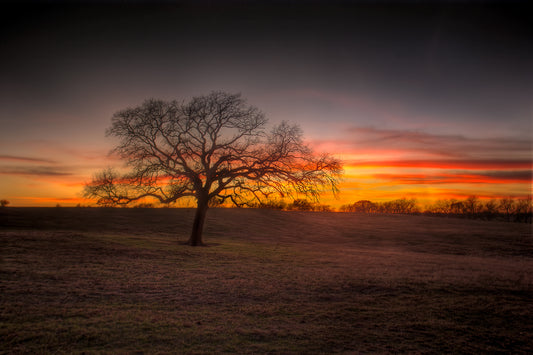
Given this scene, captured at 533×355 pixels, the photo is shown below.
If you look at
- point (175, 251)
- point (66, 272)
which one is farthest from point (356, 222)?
point (66, 272)

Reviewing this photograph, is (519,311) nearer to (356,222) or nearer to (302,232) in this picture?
(302,232)

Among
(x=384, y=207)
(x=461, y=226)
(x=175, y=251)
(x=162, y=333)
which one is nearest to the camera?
(x=162, y=333)

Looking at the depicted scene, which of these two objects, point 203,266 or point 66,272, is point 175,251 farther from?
point 66,272

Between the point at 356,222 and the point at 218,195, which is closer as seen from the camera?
the point at 218,195

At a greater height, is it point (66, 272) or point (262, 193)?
point (262, 193)

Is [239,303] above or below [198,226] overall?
below

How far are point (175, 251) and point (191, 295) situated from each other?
9.79 meters

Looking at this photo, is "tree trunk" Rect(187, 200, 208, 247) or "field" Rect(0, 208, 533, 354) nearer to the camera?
"field" Rect(0, 208, 533, 354)

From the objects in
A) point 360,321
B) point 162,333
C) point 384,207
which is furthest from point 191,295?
Answer: point 384,207

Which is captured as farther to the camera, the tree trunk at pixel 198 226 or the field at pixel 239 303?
the tree trunk at pixel 198 226

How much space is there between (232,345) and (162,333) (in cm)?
162

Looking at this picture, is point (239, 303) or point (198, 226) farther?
point (198, 226)

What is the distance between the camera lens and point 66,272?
38.1 ft

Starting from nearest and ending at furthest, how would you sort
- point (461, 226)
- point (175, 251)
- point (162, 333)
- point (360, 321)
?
point (162, 333), point (360, 321), point (175, 251), point (461, 226)
